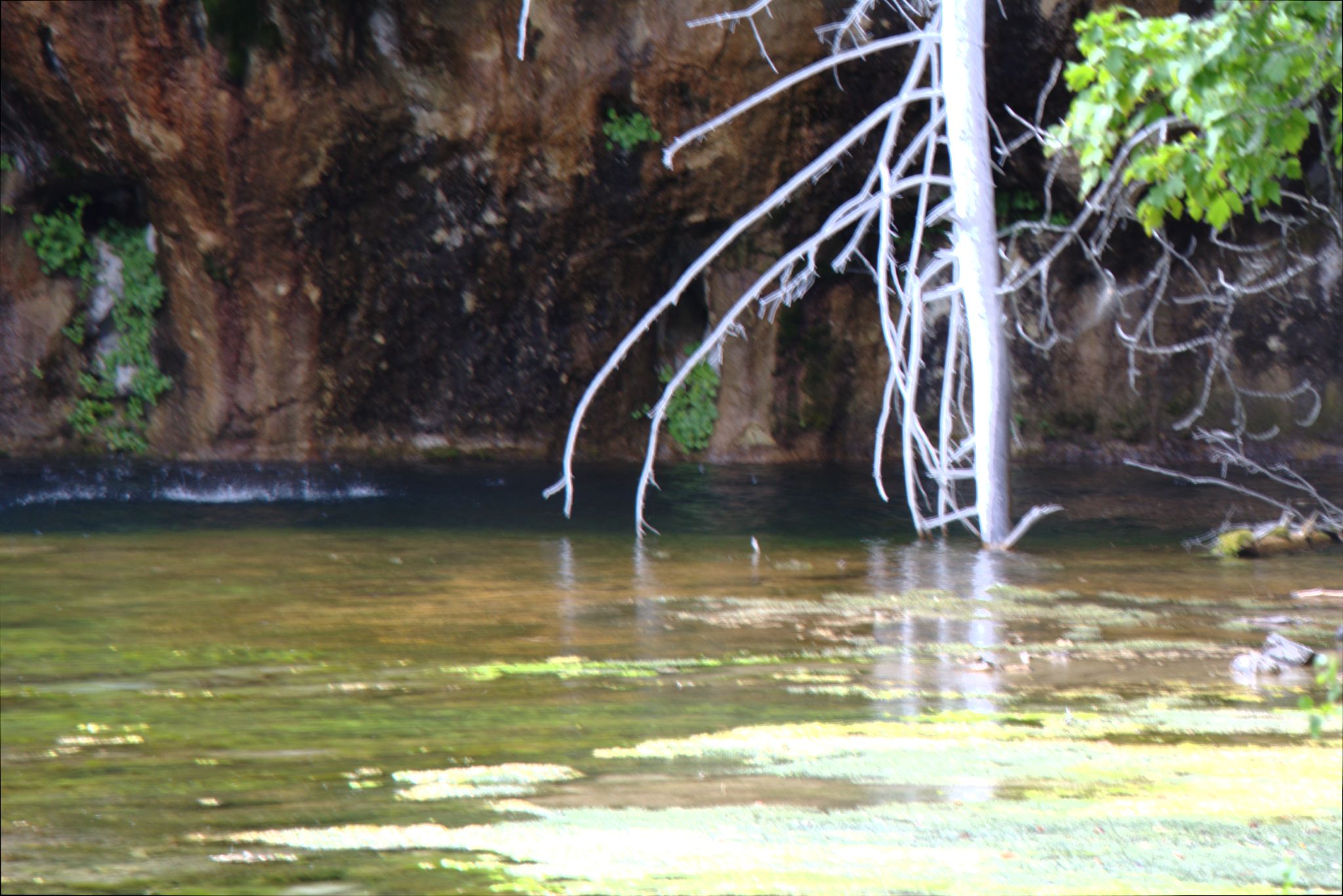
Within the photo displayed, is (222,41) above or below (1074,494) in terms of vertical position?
above

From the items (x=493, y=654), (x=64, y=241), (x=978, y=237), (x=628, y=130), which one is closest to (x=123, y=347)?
(x=64, y=241)

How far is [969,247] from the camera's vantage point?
10.5 meters

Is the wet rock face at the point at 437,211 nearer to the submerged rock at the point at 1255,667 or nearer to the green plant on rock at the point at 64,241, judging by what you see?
the green plant on rock at the point at 64,241

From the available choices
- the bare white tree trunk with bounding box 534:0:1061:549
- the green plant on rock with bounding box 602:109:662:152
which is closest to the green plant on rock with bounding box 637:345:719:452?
the green plant on rock with bounding box 602:109:662:152

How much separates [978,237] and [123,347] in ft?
39.4

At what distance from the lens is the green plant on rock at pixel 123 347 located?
18656 mm

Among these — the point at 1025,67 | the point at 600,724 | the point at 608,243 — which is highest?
the point at 1025,67

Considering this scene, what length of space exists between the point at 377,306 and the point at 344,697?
539 inches

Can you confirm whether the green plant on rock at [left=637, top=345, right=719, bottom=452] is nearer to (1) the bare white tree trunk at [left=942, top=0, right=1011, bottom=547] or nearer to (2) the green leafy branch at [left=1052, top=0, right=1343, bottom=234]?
(1) the bare white tree trunk at [left=942, top=0, right=1011, bottom=547]

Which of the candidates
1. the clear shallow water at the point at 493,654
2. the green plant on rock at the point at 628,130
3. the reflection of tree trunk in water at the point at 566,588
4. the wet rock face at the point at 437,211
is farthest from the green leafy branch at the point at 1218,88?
the green plant on rock at the point at 628,130

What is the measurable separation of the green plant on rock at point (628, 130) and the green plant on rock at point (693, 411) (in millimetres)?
2929

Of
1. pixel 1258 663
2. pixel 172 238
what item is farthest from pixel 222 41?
pixel 1258 663

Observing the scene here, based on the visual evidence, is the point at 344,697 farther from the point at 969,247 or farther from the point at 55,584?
the point at 969,247

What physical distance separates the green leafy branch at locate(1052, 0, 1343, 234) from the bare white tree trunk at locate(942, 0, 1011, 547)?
408 centimetres
